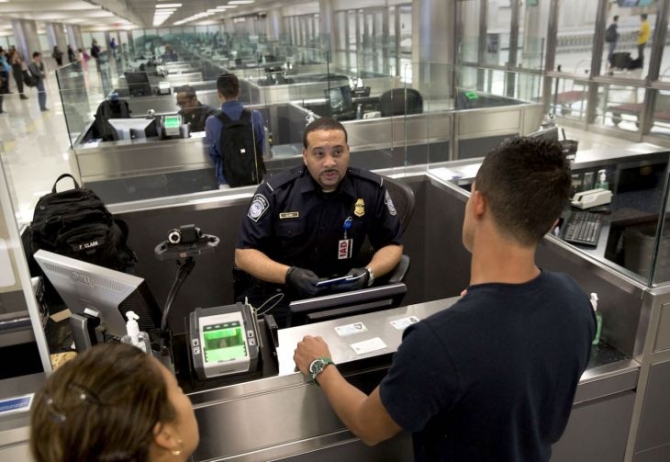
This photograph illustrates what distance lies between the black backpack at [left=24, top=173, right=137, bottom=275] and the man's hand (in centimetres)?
100

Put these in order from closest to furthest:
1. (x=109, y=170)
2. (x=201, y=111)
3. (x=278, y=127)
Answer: (x=109, y=170) < (x=201, y=111) < (x=278, y=127)

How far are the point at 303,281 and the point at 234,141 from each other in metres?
2.37

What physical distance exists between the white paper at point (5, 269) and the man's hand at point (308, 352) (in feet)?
2.24

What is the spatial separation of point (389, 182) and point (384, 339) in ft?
3.71

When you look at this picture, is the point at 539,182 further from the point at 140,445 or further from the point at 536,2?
the point at 536,2

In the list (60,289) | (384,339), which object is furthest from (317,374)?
(60,289)

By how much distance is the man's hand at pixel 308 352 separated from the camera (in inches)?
50.1

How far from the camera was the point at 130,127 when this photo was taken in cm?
462

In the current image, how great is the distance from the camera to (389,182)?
7.86 ft

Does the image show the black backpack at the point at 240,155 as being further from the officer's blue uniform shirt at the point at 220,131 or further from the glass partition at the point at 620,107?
the glass partition at the point at 620,107

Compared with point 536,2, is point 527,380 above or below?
below

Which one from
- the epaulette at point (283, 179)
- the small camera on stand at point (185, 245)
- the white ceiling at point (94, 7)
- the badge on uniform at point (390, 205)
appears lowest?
the badge on uniform at point (390, 205)

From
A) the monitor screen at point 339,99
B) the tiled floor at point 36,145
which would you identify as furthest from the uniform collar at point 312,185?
the monitor screen at point 339,99

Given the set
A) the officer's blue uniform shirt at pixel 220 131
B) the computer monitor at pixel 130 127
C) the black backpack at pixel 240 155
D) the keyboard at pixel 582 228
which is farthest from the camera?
the computer monitor at pixel 130 127
